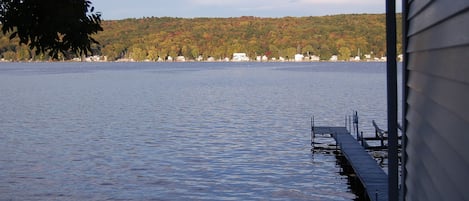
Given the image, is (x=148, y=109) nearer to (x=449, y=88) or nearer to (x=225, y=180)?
(x=225, y=180)

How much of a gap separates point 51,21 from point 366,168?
16467 millimetres

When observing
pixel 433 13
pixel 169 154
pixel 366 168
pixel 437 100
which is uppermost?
pixel 433 13

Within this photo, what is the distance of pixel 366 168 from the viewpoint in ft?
74.3

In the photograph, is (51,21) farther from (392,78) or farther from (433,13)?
(433,13)

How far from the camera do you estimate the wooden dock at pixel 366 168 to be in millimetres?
18409

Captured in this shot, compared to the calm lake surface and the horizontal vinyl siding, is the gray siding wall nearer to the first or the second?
the horizontal vinyl siding

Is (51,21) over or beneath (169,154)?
over

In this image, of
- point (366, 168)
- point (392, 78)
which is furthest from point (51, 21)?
point (366, 168)

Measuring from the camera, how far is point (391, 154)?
611cm

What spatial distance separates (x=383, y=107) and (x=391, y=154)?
193 ft

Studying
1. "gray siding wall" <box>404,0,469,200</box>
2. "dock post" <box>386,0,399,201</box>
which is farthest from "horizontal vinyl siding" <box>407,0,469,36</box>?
"dock post" <box>386,0,399,201</box>

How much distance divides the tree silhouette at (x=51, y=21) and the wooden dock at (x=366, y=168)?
10.8m

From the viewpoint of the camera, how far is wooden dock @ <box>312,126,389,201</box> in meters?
18.4

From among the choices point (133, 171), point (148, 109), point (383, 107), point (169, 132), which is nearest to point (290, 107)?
point (383, 107)
